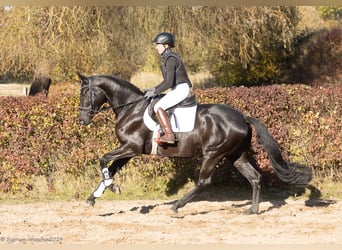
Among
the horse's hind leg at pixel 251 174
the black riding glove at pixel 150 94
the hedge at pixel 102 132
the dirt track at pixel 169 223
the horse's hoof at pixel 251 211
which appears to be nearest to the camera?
the dirt track at pixel 169 223

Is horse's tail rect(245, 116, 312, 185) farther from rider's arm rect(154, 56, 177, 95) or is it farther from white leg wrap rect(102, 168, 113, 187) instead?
white leg wrap rect(102, 168, 113, 187)

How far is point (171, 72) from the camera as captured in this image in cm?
799

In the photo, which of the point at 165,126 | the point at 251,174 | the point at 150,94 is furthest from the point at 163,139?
the point at 251,174

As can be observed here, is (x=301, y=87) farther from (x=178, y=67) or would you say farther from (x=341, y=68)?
(x=341, y=68)

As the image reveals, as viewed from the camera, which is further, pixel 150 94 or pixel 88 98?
pixel 88 98

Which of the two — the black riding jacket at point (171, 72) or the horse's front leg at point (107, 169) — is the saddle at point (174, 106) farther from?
the horse's front leg at point (107, 169)

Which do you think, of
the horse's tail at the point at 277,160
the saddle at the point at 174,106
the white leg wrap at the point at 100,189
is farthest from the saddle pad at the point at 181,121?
the white leg wrap at the point at 100,189

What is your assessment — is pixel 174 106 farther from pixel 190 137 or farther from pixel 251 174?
pixel 251 174

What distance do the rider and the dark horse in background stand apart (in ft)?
0.97

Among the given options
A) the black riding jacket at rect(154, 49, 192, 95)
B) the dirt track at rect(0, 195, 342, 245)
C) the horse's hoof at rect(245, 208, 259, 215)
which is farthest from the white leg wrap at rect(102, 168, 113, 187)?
the horse's hoof at rect(245, 208, 259, 215)

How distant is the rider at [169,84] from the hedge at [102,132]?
170cm

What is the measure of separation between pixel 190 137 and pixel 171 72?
3.22ft

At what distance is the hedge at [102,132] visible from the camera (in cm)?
965

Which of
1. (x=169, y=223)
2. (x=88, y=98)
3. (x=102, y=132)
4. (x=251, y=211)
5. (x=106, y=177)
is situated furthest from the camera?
(x=102, y=132)
